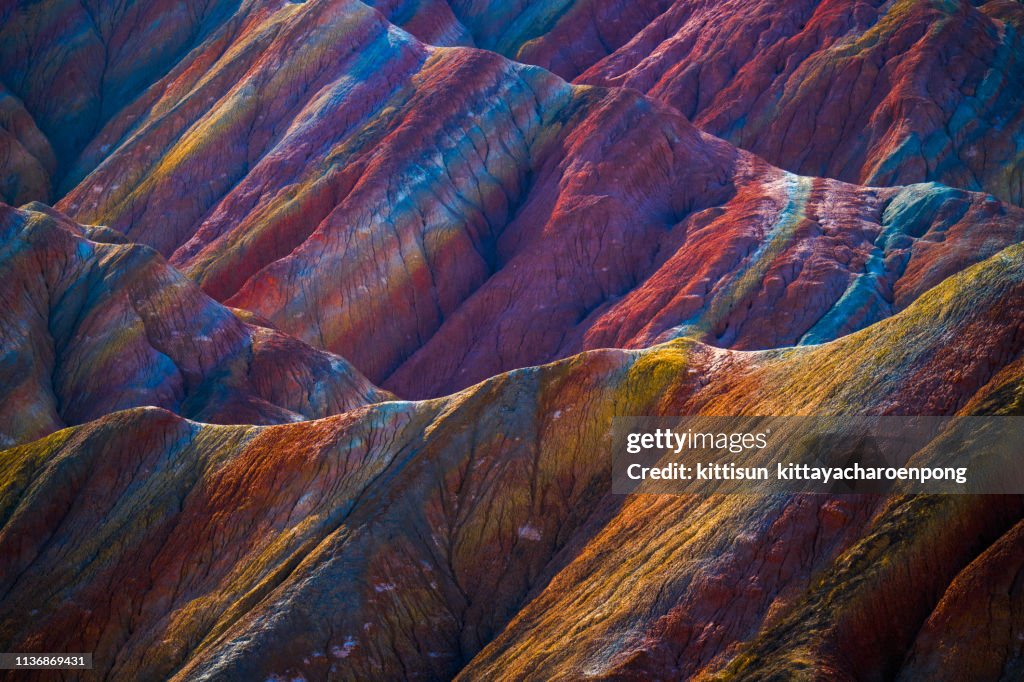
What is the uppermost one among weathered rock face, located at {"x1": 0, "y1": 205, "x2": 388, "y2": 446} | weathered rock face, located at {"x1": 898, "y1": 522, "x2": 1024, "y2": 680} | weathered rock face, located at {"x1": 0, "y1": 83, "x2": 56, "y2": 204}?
weathered rock face, located at {"x1": 0, "y1": 83, "x2": 56, "y2": 204}

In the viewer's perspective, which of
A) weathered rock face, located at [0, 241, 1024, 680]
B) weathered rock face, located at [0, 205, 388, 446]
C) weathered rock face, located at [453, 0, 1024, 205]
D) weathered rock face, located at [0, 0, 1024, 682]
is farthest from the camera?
weathered rock face, located at [453, 0, 1024, 205]

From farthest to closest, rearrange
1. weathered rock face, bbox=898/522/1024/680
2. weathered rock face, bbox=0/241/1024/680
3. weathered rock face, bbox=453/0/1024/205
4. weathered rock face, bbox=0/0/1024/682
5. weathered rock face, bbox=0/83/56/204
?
weathered rock face, bbox=0/83/56/204 → weathered rock face, bbox=453/0/1024/205 → weathered rock face, bbox=0/0/1024/682 → weathered rock face, bbox=0/241/1024/680 → weathered rock face, bbox=898/522/1024/680

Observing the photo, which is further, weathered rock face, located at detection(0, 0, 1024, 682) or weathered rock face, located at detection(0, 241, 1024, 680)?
weathered rock face, located at detection(0, 0, 1024, 682)

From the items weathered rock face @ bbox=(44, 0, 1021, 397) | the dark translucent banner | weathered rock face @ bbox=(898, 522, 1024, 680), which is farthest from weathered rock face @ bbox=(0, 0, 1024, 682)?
the dark translucent banner

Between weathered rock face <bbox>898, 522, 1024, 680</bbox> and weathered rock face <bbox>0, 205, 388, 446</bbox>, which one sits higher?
weathered rock face <bbox>0, 205, 388, 446</bbox>

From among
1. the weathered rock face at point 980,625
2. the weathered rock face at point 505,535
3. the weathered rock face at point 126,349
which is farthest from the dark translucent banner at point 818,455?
the weathered rock face at point 126,349

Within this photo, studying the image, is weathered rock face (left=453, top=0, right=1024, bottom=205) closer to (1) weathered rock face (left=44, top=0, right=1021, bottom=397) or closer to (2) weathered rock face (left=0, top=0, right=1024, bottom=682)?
(2) weathered rock face (left=0, top=0, right=1024, bottom=682)

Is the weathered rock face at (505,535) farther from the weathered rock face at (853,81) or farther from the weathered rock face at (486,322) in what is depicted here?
the weathered rock face at (853,81)

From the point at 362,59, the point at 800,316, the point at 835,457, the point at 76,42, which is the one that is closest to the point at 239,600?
the point at 835,457
